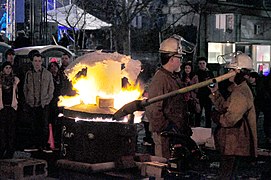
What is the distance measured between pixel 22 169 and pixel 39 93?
13.8 ft

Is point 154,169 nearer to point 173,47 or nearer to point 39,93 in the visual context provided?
point 173,47

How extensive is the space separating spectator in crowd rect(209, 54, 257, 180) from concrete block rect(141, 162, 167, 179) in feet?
3.19

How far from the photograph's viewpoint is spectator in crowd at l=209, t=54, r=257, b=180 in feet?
23.5

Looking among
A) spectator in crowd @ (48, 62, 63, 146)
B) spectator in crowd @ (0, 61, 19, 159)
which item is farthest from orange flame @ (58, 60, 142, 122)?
spectator in crowd @ (48, 62, 63, 146)

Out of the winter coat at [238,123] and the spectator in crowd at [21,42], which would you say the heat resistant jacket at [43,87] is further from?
the spectator in crowd at [21,42]

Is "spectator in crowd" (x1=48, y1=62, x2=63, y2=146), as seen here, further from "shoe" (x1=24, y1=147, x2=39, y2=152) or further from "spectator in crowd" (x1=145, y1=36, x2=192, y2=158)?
"spectator in crowd" (x1=145, y1=36, x2=192, y2=158)

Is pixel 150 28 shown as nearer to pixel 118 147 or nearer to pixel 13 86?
pixel 13 86

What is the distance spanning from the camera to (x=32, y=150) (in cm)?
1264

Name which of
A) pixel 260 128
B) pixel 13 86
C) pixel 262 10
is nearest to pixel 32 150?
pixel 13 86

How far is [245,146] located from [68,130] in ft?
7.63

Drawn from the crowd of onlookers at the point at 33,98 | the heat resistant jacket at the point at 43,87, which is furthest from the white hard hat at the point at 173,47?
the heat resistant jacket at the point at 43,87

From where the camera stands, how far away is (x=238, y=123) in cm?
721

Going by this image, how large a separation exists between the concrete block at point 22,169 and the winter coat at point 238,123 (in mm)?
3038

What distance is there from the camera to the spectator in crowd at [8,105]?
1162 cm
